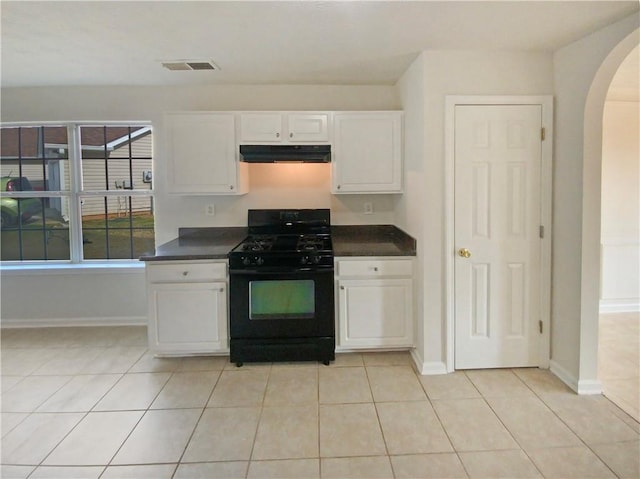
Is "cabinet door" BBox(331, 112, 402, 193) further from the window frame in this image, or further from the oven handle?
the window frame

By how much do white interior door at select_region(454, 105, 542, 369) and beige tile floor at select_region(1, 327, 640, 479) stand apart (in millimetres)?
226

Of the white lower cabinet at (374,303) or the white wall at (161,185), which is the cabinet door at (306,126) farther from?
the white lower cabinet at (374,303)

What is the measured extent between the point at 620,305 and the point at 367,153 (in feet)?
10.3

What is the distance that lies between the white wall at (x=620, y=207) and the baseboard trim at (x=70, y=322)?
4.70 m

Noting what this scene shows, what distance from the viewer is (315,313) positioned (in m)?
3.23

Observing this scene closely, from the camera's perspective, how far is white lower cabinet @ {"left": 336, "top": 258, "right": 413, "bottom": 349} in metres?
3.25

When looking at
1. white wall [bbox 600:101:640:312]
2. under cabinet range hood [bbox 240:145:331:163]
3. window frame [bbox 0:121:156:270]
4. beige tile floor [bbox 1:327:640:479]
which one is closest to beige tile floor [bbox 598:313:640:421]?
beige tile floor [bbox 1:327:640:479]

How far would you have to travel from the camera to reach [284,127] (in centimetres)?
356

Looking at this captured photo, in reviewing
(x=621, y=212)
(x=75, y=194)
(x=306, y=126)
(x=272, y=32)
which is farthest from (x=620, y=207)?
(x=75, y=194)

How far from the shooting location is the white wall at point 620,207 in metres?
4.27

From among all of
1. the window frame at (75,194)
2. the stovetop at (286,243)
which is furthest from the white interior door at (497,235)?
the window frame at (75,194)

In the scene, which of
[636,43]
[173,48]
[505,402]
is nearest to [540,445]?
[505,402]

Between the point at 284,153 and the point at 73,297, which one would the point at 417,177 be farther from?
the point at 73,297

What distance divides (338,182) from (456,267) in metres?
1.21
